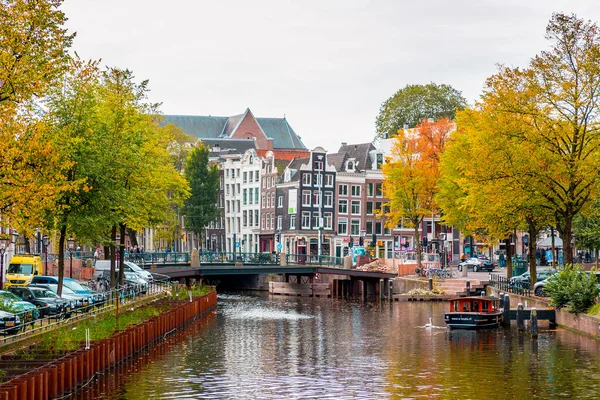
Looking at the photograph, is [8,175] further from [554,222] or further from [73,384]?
[554,222]

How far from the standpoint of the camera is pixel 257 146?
183625 millimetres

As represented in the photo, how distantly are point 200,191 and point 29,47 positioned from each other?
9396 centimetres

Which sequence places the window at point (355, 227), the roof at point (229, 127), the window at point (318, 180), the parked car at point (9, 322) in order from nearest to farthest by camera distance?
the parked car at point (9, 322)
the window at point (318, 180)
the window at point (355, 227)
the roof at point (229, 127)

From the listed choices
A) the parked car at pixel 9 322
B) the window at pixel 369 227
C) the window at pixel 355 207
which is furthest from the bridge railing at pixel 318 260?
the parked car at pixel 9 322

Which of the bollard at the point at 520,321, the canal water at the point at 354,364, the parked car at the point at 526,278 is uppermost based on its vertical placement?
the parked car at the point at 526,278

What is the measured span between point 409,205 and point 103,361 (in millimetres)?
65534

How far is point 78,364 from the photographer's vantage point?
3594cm

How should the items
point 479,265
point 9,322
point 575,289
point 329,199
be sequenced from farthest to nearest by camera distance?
point 329,199 < point 479,265 < point 575,289 < point 9,322

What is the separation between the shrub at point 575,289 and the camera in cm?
5600

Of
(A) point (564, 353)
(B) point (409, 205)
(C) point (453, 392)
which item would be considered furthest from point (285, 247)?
(C) point (453, 392)

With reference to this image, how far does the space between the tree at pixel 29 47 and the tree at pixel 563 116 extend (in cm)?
2972

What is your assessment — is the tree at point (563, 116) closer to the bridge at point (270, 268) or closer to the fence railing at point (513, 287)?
the fence railing at point (513, 287)

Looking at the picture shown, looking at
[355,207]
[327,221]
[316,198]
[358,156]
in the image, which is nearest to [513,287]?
[316,198]

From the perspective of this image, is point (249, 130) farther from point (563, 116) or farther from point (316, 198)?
point (563, 116)
